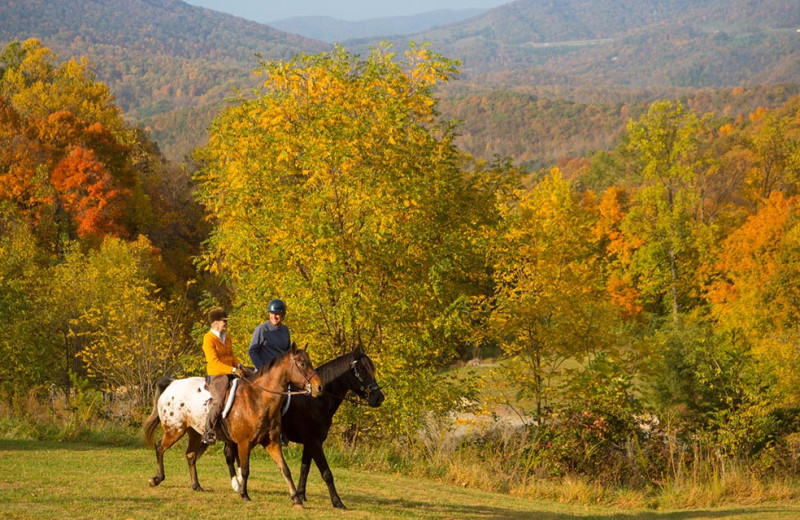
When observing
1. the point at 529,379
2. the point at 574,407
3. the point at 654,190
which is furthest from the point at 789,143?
the point at 574,407

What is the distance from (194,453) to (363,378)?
277 cm

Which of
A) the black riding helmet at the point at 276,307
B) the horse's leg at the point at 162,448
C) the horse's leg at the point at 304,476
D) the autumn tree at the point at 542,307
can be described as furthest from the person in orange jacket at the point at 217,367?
the autumn tree at the point at 542,307

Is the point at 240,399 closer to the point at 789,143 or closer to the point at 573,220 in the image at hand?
the point at 573,220

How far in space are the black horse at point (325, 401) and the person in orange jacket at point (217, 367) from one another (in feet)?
3.39

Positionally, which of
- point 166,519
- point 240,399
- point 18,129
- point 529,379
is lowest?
point 529,379

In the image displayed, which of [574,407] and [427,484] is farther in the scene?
[574,407]

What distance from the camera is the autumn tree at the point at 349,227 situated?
19656 mm

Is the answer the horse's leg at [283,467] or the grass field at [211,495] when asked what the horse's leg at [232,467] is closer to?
the grass field at [211,495]

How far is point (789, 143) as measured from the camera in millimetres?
65438

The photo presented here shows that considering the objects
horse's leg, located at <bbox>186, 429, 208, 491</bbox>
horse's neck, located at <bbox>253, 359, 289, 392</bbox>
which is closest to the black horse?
horse's neck, located at <bbox>253, 359, 289, 392</bbox>

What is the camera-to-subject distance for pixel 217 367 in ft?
39.2

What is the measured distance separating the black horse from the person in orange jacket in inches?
40.7

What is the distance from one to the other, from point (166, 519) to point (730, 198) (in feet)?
242

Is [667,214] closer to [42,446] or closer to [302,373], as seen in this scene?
[42,446]
